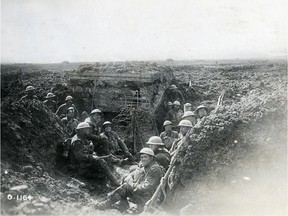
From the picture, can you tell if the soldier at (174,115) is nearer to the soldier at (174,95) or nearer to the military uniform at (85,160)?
the soldier at (174,95)

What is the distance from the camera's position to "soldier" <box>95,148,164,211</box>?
5.01 metres

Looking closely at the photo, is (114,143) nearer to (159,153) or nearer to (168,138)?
(168,138)

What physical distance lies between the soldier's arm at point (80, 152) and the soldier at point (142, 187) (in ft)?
4.09

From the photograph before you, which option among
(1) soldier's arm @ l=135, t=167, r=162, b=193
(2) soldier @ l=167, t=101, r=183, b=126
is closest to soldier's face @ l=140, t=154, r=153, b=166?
(1) soldier's arm @ l=135, t=167, r=162, b=193

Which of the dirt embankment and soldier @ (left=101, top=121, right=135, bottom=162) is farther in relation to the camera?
soldier @ (left=101, top=121, right=135, bottom=162)

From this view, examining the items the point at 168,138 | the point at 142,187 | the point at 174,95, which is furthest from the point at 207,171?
the point at 174,95

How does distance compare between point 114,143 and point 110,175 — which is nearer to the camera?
point 110,175

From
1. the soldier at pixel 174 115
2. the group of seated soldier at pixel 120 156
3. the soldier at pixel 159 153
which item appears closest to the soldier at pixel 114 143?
the group of seated soldier at pixel 120 156

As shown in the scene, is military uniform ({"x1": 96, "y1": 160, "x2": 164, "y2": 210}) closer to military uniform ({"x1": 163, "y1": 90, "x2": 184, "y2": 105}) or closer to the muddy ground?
the muddy ground

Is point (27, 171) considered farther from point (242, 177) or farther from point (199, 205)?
point (242, 177)

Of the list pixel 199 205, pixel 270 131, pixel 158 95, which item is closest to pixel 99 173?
pixel 199 205

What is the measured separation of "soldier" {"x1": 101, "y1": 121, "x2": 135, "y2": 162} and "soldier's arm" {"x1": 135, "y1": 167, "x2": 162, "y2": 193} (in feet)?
8.21

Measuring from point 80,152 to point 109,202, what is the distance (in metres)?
1.45

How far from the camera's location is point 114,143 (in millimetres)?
7613
